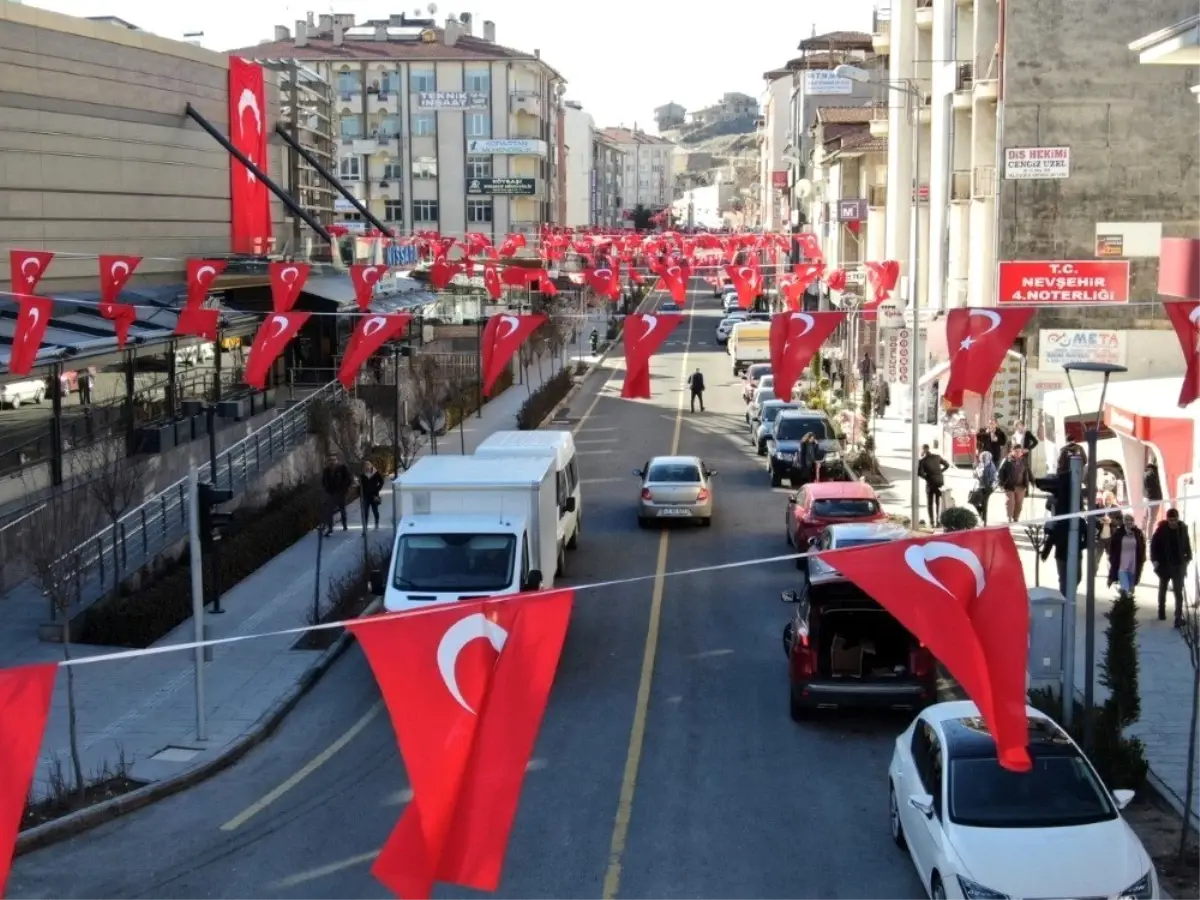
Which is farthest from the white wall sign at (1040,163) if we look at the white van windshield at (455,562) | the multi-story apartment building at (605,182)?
the multi-story apartment building at (605,182)

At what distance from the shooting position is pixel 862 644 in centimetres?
1709

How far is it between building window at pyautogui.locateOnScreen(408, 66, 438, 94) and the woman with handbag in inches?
2781

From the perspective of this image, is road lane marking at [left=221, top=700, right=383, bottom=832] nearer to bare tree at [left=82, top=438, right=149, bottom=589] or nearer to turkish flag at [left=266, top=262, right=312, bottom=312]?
bare tree at [left=82, top=438, right=149, bottom=589]

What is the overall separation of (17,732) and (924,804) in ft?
22.2

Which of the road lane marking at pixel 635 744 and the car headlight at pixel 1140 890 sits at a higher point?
the car headlight at pixel 1140 890

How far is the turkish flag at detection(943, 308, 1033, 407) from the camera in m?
19.5

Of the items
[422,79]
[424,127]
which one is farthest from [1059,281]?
[422,79]

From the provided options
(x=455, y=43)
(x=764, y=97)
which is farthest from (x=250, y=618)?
(x=764, y=97)

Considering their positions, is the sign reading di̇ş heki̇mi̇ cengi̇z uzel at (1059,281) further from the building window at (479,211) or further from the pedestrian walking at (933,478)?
the building window at (479,211)

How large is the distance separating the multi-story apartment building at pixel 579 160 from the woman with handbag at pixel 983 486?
103m

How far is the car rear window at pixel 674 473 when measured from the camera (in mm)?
30625

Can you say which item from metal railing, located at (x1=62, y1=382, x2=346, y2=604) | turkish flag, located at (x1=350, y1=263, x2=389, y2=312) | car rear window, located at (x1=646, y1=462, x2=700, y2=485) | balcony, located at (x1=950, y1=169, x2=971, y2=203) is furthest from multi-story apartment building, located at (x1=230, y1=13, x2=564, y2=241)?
turkish flag, located at (x1=350, y1=263, x2=389, y2=312)

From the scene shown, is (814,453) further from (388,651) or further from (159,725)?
(388,651)

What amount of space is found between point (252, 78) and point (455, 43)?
6060 centimetres
